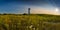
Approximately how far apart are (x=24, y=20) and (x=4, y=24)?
2.39 feet

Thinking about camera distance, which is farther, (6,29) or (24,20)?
(24,20)

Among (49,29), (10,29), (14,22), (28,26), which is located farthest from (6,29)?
(49,29)

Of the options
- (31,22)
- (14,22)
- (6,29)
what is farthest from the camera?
(31,22)

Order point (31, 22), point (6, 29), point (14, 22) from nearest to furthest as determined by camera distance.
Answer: point (6, 29), point (14, 22), point (31, 22)

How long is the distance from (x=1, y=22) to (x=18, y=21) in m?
0.56

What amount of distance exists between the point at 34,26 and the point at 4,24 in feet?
3.15

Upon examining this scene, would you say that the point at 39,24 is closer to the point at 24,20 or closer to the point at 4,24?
the point at 24,20

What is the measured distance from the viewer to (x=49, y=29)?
4.52 metres

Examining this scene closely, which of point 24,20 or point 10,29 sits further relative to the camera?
point 24,20

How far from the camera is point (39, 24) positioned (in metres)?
4.80

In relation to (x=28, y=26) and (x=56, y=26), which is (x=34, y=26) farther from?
(x=56, y=26)

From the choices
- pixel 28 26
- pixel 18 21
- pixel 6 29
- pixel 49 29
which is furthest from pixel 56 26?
pixel 6 29

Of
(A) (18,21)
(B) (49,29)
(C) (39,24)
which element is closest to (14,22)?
(A) (18,21)

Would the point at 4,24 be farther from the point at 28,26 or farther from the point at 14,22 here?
the point at 28,26
